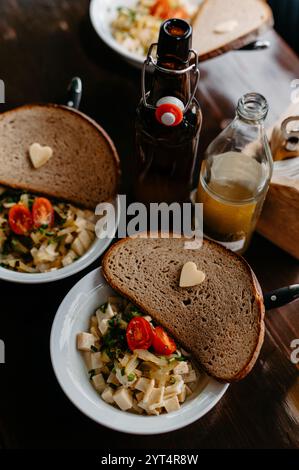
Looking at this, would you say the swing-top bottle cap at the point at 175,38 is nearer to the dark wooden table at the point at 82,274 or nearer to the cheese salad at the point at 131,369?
the dark wooden table at the point at 82,274

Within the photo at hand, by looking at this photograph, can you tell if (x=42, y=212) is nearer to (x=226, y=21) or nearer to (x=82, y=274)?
(x=82, y=274)

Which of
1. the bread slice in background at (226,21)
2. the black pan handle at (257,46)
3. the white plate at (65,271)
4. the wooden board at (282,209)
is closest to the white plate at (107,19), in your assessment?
the bread slice in background at (226,21)

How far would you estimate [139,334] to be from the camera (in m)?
1.23

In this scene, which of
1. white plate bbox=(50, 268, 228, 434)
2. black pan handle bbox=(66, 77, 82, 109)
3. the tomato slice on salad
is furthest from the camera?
the tomato slice on salad

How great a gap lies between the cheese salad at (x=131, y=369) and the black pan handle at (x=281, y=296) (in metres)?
0.22

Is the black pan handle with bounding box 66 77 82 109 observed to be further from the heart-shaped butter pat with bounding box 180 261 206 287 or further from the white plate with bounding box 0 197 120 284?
the heart-shaped butter pat with bounding box 180 261 206 287

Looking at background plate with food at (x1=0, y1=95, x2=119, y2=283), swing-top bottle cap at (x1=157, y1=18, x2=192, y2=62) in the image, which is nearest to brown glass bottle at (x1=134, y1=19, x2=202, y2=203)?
swing-top bottle cap at (x1=157, y1=18, x2=192, y2=62)

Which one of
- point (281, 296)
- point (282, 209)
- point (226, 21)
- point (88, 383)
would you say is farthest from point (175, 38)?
point (226, 21)

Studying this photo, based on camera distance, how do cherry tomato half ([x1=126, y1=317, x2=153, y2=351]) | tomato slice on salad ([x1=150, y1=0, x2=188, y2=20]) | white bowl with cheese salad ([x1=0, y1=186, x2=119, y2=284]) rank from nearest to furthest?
1. cherry tomato half ([x1=126, y1=317, x2=153, y2=351])
2. white bowl with cheese salad ([x1=0, y1=186, x2=119, y2=284])
3. tomato slice on salad ([x1=150, y1=0, x2=188, y2=20])

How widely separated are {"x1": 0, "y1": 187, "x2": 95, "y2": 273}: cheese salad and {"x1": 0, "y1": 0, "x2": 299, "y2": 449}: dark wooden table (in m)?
0.06

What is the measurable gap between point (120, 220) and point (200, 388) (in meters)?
0.51

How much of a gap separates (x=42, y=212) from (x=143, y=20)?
88 centimetres

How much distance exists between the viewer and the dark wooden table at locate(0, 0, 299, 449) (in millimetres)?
1206

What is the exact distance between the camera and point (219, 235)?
4.65 ft
